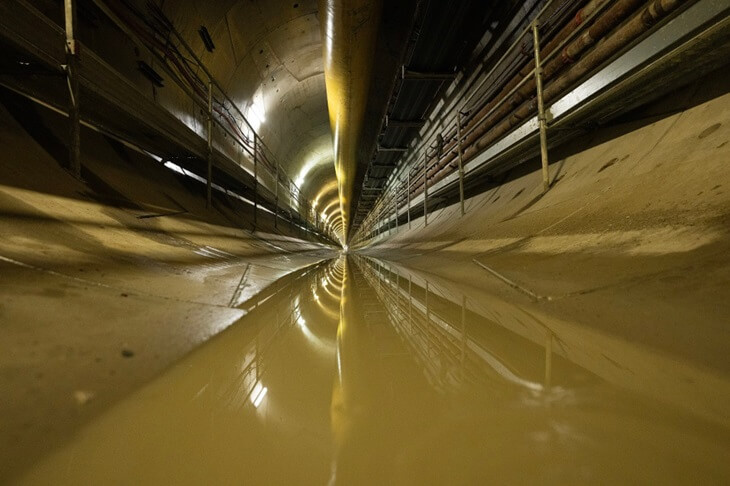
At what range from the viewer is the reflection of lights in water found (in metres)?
0.62

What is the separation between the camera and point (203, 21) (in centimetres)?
352

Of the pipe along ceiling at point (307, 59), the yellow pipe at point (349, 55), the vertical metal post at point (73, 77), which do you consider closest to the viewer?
the vertical metal post at point (73, 77)

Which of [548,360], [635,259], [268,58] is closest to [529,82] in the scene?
[635,259]

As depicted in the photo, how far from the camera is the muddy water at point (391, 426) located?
43 cm

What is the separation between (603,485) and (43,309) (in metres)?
1.31

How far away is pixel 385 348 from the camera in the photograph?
912mm

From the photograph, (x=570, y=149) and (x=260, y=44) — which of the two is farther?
(x=260, y=44)

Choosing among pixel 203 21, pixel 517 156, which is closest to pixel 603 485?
pixel 517 156

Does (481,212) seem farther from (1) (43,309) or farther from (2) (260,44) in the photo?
(2) (260,44)

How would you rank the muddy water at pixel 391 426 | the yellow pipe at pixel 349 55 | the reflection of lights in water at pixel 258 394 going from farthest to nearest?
the yellow pipe at pixel 349 55, the reflection of lights in water at pixel 258 394, the muddy water at pixel 391 426

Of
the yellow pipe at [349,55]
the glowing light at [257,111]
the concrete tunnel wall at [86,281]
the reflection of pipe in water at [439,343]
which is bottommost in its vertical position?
the reflection of pipe in water at [439,343]

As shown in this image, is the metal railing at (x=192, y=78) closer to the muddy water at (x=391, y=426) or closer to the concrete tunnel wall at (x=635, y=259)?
the muddy water at (x=391, y=426)

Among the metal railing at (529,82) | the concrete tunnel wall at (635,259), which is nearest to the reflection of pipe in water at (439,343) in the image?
the concrete tunnel wall at (635,259)

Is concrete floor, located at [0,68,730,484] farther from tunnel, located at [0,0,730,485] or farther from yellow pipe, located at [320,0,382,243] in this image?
yellow pipe, located at [320,0,382,243]
